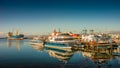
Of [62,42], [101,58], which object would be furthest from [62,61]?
[62,42]

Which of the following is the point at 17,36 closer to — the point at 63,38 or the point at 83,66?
the point at 63,38

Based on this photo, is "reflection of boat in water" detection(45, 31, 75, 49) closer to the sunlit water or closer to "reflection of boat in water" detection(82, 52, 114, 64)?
the sunlit water

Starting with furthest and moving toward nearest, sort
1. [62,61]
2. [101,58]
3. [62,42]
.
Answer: [62,42] < [101,58] < [62,61]

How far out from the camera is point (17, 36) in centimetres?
18212

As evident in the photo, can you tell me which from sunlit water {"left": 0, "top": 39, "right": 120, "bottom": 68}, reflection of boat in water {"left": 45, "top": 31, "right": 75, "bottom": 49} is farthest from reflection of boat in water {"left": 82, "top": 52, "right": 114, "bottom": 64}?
reflection of boat in water {"left": 45, "top": 31, "right": 75, "bottom": 49}

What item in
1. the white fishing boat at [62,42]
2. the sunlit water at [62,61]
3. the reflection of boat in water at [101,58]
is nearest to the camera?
the sunlit water at [62,61]

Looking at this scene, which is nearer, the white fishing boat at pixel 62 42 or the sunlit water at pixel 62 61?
the sunlit water at pixel 62 61

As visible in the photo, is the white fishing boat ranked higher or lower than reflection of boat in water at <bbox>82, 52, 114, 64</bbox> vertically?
higher

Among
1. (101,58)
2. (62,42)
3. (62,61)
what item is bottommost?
(62,61)

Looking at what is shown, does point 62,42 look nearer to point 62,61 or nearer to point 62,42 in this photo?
point 62,42

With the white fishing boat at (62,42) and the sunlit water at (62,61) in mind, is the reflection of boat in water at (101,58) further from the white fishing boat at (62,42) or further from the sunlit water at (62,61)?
the white fishing boat at (62,42)

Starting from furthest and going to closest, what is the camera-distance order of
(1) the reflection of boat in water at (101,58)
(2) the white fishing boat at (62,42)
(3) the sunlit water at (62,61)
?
(2) the white fishing boat at (62,42) → (1) the reflection of boat in water at (101,58) → (3) the sunlit water at (62,61)

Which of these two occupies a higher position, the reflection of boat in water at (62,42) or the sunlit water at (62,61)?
the reflection of boat in water at (62,42)

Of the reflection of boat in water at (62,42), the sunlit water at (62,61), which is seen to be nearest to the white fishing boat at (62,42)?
the reflection of boat in water at (62,42)
